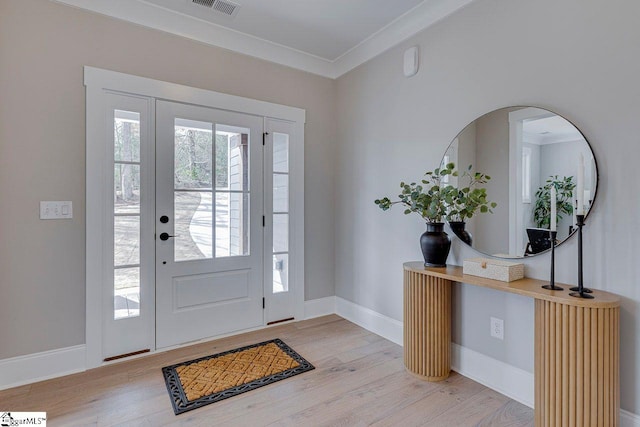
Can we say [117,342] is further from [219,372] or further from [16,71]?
[16,71]

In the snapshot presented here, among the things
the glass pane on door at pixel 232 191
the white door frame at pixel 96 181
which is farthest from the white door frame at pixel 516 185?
the white door frame at pixel 96 181

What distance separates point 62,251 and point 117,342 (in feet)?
2.52

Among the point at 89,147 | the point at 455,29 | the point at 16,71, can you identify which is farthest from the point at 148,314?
the point at 455,29

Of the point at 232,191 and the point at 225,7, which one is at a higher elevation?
the point at 225,7

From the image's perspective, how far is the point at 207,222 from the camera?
279 centimetres

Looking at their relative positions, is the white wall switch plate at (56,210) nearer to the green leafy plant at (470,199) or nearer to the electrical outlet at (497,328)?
the green leafy plant at (470,199)

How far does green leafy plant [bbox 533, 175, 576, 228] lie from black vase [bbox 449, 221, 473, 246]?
420 millimetres

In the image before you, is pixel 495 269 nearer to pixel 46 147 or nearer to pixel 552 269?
pixel 552 269

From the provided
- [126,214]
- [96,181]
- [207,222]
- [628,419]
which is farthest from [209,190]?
[628,419]

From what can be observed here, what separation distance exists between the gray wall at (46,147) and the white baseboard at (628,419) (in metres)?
3.24

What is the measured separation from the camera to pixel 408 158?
2.68 meters

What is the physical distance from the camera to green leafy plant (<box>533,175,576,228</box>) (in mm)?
1773

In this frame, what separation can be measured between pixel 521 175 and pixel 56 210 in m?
3.02

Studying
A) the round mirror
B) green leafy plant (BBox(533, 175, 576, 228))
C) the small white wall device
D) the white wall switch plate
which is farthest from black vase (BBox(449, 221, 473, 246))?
the white wall switch plate
